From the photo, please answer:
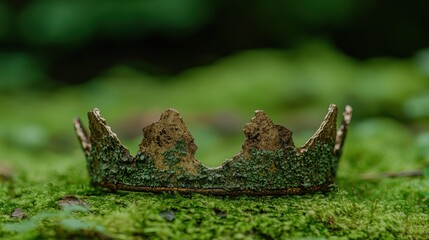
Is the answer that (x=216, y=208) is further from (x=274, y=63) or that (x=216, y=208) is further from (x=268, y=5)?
(x=268, y=5)

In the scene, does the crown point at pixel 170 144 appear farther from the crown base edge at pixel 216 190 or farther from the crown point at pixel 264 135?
the crown point at pixel 264 135

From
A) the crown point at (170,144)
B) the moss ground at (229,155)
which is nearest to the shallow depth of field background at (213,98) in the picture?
the moss ground at (229,155)

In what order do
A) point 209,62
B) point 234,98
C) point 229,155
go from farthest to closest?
point 209,62, point 234,98, point 229,155

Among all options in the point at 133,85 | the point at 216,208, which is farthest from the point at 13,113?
the point at 216,208

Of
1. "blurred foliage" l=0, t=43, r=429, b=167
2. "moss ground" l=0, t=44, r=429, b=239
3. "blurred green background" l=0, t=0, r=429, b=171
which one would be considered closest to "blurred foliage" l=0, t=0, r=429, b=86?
"blurred green background" l=0, t=0, r=429, b=171

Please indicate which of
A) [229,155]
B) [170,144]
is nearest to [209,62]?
[229,155]

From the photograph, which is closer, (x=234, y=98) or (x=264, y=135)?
(x=264, y=135)

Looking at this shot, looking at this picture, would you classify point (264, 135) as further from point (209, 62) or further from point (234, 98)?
point (209, 62)

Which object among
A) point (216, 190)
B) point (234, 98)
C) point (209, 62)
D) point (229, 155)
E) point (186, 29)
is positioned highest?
point (186, 29)
